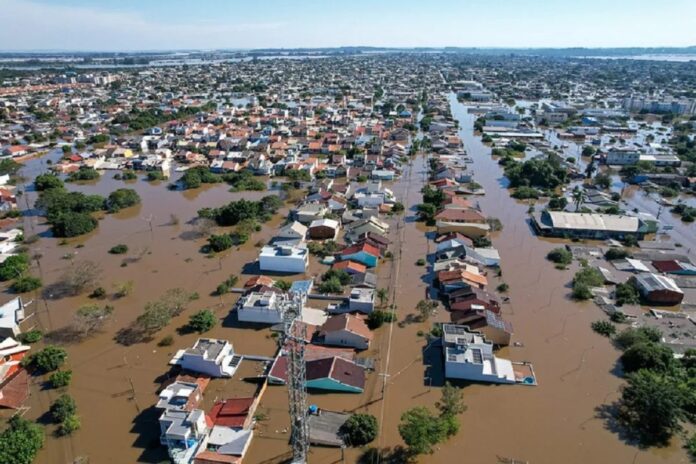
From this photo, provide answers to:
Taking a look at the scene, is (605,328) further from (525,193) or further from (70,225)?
(70,225)

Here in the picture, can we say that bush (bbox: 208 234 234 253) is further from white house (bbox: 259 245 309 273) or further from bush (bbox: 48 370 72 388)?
bush (bbox: 48 370 72 388)

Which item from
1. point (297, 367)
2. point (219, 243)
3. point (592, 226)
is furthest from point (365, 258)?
point (592, 226)

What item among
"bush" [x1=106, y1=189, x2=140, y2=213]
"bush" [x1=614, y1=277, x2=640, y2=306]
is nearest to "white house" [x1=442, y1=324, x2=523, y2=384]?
"bush" [x1=614, y1=277, x2=640, y2=306]

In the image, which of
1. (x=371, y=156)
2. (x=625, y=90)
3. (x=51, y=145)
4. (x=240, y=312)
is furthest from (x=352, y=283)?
(x=625, y=90)

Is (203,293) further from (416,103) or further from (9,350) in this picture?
(416,103)

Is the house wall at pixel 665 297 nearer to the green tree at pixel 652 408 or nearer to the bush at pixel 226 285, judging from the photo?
the green tree at pixel 652 408

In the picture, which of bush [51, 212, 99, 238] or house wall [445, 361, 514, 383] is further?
bush [51, 212, 99, 238]
